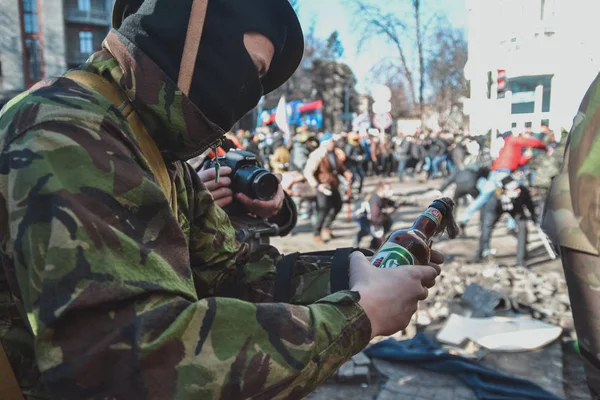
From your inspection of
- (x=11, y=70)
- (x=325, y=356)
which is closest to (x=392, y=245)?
(x=325, y=356)

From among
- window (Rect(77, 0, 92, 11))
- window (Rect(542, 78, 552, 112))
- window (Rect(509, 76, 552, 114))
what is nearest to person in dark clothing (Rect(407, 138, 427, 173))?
window (Rect(509, 76, 552, 114))

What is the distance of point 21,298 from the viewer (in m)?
0.95

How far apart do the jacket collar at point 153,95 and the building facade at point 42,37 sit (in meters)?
38.2

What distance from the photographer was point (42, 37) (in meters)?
40.4

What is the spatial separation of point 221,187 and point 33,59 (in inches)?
1727

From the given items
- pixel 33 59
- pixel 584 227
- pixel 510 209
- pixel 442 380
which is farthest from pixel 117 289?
pixel 33 59

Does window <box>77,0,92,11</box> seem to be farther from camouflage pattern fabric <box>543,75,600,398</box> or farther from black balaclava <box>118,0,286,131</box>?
black balaclava <box>118,0,286,131</box>

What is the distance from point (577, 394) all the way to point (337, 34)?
45601mm

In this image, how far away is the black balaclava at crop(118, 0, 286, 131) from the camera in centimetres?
113

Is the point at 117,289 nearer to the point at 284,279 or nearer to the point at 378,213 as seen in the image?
the point at 284,279

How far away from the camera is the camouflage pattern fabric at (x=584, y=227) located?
192cm

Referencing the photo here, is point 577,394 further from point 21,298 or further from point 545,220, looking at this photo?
point 21,298

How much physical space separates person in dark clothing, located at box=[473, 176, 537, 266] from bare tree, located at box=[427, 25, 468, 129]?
23.0m

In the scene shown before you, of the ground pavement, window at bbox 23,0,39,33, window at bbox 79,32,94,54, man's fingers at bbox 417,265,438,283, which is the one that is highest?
window at bbox 23,0,39,33
